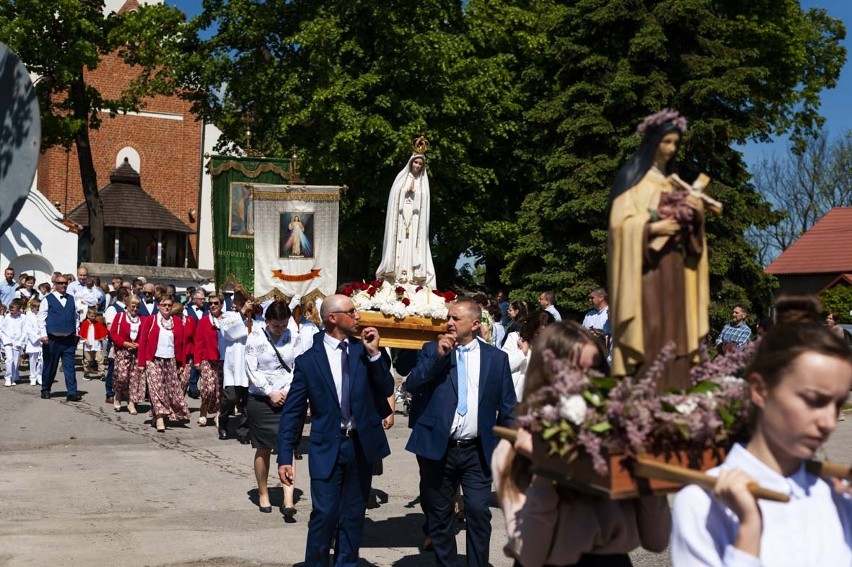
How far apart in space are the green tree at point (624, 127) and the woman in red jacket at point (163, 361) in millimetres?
13738

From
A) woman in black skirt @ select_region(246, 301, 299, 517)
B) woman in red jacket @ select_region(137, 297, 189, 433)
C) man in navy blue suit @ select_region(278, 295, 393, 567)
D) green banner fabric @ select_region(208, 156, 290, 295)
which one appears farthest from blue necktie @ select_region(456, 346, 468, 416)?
green banner fabric @ select_region(208, 156, 290, 295)

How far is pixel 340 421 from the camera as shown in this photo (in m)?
7.87

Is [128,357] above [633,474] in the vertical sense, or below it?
below

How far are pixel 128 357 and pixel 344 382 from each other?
1184 centimetres

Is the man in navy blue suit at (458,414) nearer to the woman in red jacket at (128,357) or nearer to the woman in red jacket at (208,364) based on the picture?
the woman in red jacket at (208,364)

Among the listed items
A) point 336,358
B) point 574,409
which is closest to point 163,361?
point 336,358

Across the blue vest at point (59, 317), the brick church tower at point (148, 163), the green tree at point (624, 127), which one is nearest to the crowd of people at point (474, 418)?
the blue vest at point (59, 317)

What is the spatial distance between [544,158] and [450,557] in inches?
972

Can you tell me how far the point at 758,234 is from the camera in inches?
2559

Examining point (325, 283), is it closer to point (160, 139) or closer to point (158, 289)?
point (158, 289)

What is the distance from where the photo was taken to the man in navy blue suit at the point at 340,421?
7738 millimetres

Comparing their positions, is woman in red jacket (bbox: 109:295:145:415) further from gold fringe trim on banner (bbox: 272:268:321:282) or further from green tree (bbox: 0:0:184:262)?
green tree (bbox: 0:0:184:262)

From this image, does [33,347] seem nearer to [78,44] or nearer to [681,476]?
[78,44]

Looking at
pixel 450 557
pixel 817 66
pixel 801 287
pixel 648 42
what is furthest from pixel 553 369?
pixel 801 287
